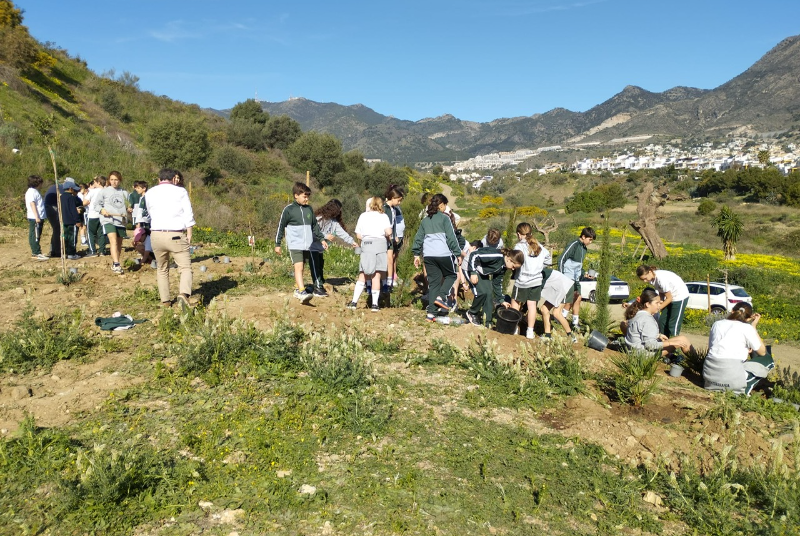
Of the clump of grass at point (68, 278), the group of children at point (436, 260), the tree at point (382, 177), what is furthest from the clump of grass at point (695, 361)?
the tree at point (382, 177)

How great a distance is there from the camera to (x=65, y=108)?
2530 cm

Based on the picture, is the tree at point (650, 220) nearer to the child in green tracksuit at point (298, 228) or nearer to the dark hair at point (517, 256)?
the dark hair at point (517, 256)

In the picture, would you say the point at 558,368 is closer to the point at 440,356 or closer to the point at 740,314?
the point at 440,356

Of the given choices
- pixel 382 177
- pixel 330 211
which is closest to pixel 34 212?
pixel 330 211

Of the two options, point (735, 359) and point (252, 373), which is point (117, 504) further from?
point (735, 359)

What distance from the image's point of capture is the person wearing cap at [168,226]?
20.8 ft

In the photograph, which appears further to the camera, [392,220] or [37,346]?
[392,220]

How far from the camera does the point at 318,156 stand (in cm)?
3594

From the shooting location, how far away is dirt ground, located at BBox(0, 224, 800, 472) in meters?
4.13

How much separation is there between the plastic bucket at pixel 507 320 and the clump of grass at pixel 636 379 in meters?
1.80

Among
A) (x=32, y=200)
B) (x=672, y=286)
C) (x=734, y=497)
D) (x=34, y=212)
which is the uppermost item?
(x=32, y=200)

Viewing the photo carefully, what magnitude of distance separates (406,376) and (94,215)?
7.22 metres

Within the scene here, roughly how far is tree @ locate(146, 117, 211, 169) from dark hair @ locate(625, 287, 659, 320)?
2396cm

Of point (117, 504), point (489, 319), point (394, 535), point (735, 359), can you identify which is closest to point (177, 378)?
point (117, 504)
